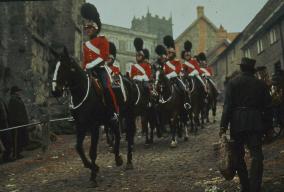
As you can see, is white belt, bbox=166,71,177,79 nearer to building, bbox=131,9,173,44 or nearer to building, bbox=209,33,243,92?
building, bbox=209,33,243,92

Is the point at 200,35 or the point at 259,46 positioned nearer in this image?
the point at 259,46

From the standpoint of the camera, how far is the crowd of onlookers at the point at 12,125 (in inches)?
500

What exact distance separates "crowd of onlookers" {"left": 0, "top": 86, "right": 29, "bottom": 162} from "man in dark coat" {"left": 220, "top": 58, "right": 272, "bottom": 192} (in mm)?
8620

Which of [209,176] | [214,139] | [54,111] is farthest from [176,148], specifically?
[54,111]

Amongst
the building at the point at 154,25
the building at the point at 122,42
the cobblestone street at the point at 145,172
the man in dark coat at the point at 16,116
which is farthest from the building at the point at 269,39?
the building at the point at 154,25

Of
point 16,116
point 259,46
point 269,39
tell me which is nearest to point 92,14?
point 16,116

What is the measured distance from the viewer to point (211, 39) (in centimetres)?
6488

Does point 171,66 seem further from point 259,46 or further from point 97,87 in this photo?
point 259,46

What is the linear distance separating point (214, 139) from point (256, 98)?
716 centimetres

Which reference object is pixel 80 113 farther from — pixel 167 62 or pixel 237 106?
pixel 167 62

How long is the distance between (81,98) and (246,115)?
130 inches

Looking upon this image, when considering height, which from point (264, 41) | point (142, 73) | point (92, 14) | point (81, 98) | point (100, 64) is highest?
point (264, 41)

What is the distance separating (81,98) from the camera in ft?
25.6

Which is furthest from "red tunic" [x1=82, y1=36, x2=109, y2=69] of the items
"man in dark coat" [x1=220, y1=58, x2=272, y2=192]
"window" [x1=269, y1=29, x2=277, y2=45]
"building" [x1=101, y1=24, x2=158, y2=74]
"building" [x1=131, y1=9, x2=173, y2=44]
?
"building" [x1=131, y1=9, x2=173, y2=44]
